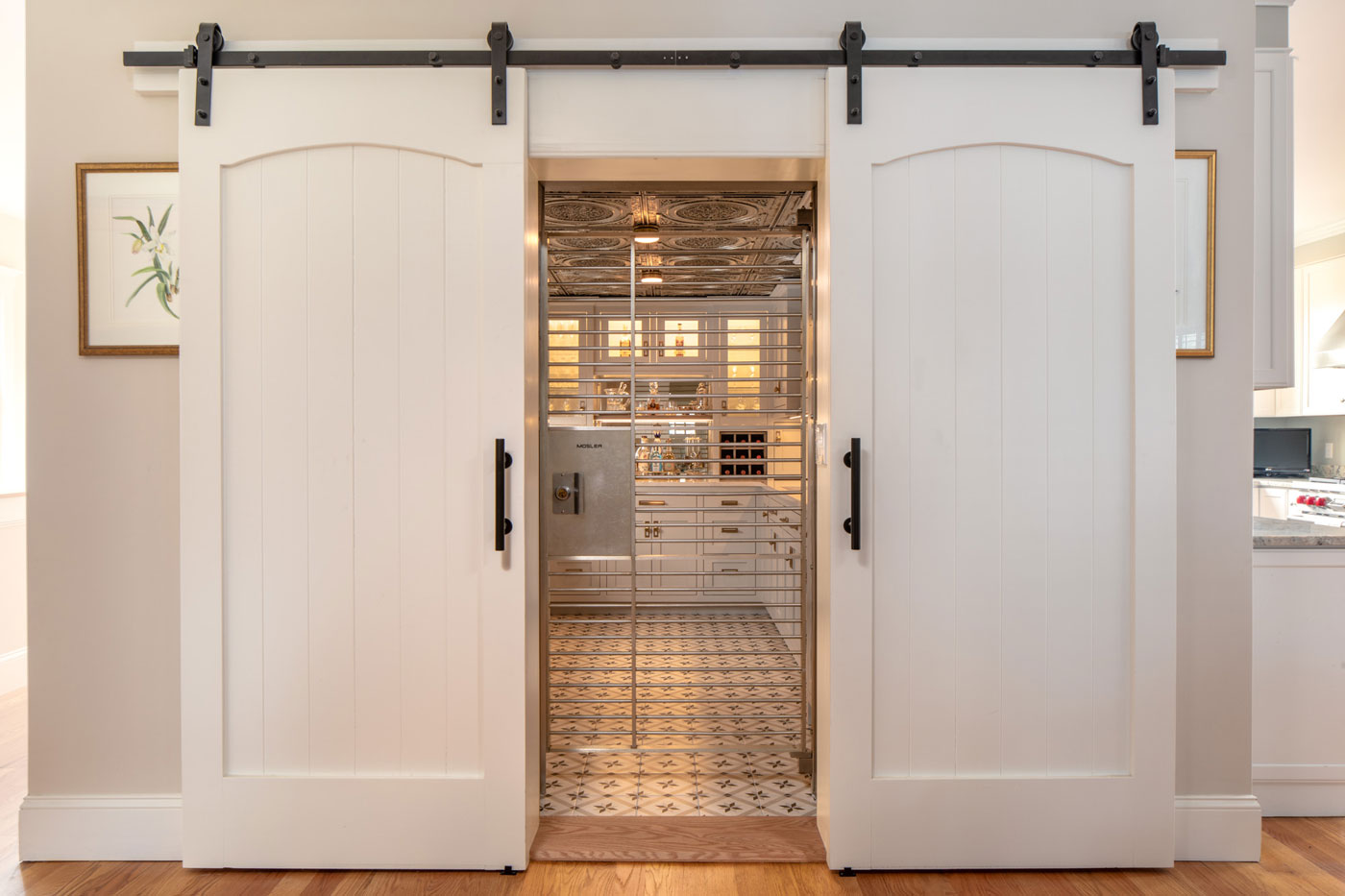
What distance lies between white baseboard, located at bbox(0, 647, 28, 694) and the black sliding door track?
3.02 metres

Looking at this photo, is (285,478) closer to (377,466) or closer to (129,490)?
(377,466)

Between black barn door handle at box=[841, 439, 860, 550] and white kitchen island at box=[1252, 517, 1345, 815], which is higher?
black barn door handle at box=[841, 439, 860, 550]

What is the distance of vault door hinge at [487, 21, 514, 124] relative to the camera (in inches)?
74.7

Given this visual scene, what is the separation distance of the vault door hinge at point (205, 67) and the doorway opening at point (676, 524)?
0.94m

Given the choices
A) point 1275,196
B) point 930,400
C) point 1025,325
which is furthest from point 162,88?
point 1275,196

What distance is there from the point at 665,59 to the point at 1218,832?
267 cm

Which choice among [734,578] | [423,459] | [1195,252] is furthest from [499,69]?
[734,578]

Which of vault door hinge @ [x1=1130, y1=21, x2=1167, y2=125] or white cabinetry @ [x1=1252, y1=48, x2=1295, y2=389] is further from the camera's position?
white cabinetry @ [x1=1252, y1=48, x2=1295, y2=389]

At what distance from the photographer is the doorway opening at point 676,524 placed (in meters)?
2.46

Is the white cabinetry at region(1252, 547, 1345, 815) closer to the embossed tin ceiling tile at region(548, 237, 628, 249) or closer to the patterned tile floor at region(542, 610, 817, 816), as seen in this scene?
the patterned tile floor at region(542, 610, 817, 816)

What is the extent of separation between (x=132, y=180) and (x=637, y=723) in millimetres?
2600

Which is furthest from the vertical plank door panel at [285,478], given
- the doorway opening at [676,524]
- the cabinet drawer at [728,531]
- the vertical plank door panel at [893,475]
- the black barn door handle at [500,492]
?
the cabinet drawer at [728,531]

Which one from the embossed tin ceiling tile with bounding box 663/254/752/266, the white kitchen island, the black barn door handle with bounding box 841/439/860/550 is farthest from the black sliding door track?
the embossed tin ceiling tile with bounding box 663/254/752/266

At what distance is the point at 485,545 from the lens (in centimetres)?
193
